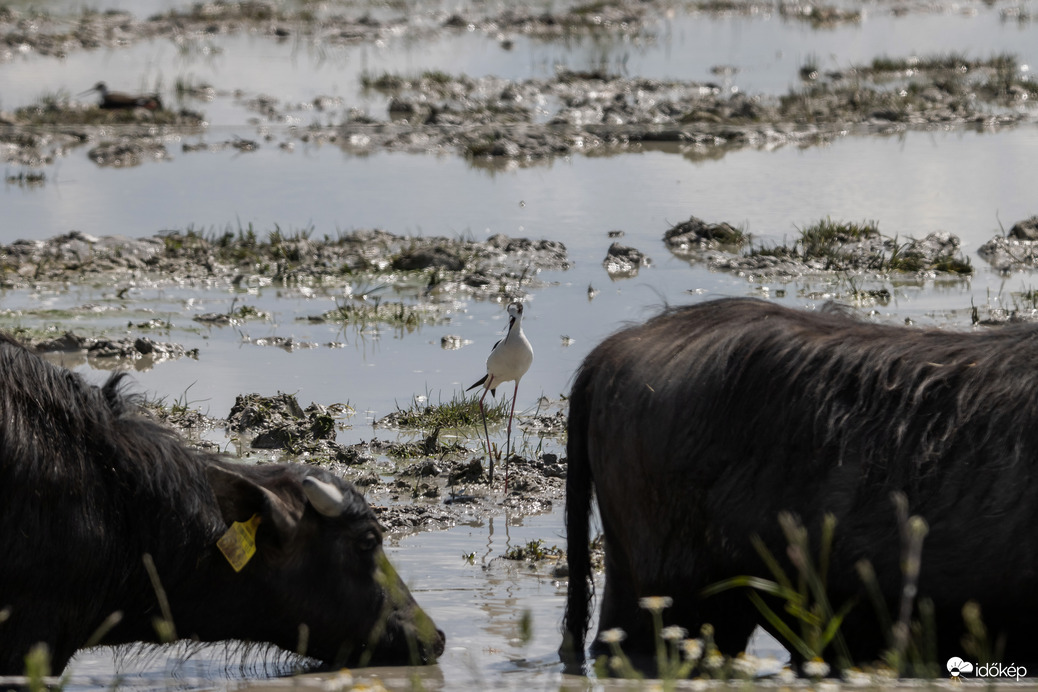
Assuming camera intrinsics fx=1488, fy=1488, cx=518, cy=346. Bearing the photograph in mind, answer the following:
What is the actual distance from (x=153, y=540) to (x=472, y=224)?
28.2 ft

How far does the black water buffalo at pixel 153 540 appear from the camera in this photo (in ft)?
14.7

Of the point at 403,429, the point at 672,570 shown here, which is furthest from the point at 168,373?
the point at 672,570

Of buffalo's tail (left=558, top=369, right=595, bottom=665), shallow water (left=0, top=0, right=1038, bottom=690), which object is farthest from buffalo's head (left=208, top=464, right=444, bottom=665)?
buffalo's tail (left=558, top=369, right=595, bottom=665)

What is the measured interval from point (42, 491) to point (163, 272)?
711 cm

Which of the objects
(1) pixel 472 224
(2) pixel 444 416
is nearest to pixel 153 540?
(2) pixel 444 416

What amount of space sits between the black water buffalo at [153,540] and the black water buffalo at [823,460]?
86 centimetres

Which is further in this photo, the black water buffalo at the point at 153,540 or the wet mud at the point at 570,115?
the wet mud at the point at 570,115

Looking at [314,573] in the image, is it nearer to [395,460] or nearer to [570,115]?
[395,460]

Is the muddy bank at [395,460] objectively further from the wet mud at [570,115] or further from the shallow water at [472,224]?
the wet mud at [570,115]

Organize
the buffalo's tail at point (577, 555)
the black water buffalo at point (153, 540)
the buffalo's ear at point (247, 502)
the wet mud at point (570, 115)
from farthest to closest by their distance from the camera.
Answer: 1. the wet mud at point (570, 115)
2. the buffalo's tail at point (577, 555)
3. the buffalo's ear at point (247, 502)
4. the black water buffalo at point (153, 540)

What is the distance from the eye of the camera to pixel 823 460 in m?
4.30

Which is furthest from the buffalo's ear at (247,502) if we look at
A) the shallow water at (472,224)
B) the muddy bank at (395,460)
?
the muddy bank at (395,460)

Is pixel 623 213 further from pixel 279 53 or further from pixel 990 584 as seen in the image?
pixel 279 53

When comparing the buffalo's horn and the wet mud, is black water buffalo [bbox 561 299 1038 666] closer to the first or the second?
the buffalo's horn
